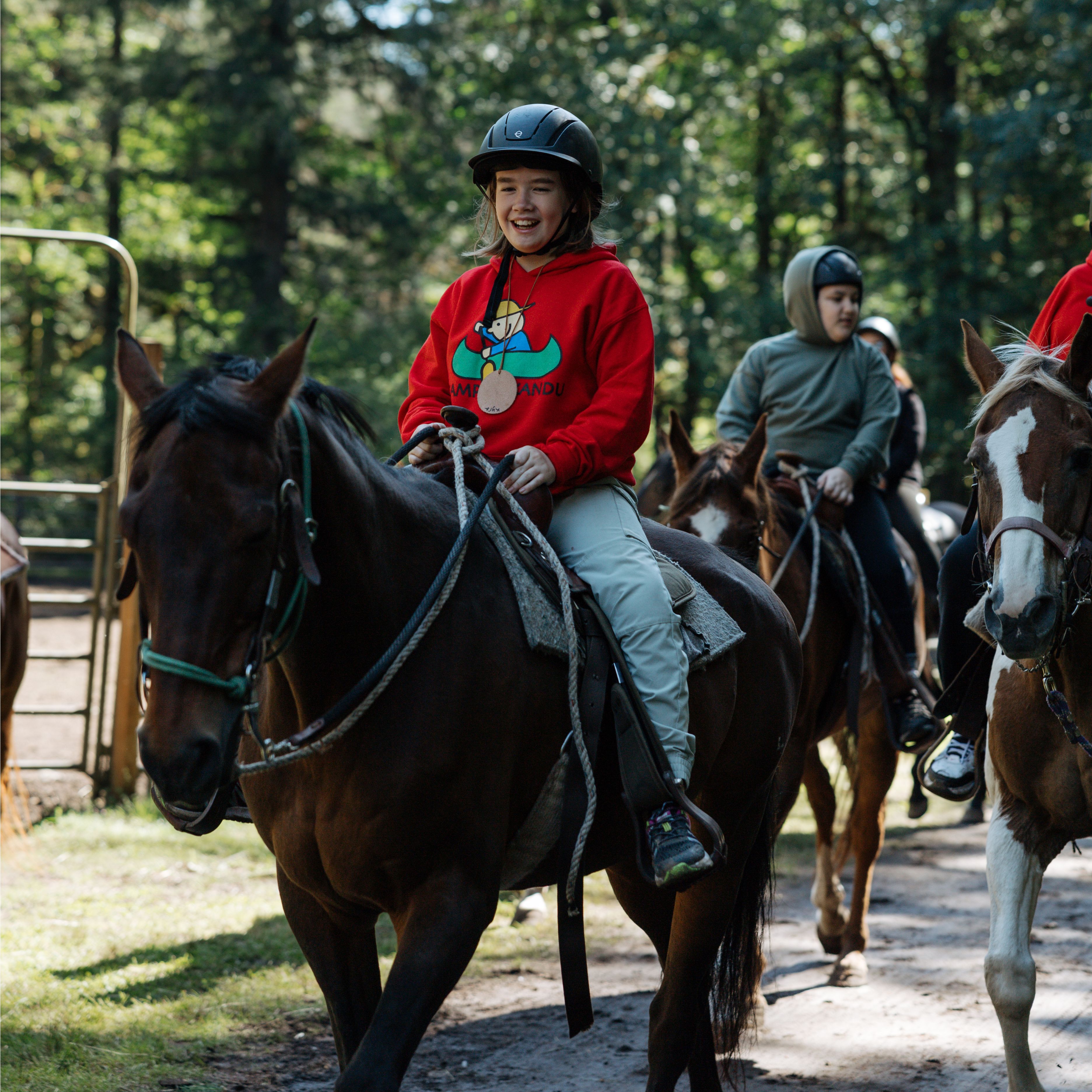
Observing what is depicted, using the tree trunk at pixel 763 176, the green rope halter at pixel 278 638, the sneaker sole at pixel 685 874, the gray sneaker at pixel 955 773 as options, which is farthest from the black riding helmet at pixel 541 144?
the tree trunk at pixel 763 176

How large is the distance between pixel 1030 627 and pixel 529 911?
3.64m

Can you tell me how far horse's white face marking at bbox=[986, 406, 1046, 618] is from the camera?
2.98 m

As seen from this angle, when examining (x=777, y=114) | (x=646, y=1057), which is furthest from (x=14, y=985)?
(x=777, y=114)

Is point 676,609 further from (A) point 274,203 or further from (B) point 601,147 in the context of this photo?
(A) point 274,203

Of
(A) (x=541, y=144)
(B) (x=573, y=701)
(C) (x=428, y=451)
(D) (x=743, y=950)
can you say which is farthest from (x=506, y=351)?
(D) (x=743, y=950)

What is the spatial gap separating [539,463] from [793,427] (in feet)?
11.4

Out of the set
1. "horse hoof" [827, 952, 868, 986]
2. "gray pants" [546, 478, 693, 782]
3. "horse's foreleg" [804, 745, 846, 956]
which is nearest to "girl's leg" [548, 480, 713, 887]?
"gray pants" [546, 478, 693, 782]

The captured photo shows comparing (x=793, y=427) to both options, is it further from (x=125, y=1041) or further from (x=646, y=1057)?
(x=125, y=1041)

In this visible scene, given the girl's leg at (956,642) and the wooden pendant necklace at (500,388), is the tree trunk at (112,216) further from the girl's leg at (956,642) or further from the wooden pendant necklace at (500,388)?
the wooden pendant necklace at (500,388)

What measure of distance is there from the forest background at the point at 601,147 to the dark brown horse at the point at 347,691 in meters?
13.7

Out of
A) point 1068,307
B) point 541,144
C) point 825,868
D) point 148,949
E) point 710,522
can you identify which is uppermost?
point 541,144

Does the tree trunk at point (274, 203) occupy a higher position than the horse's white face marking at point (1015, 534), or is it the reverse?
the tree trunk at point (274, 203)

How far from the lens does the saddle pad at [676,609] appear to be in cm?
273

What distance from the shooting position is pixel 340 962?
9.01 ft
